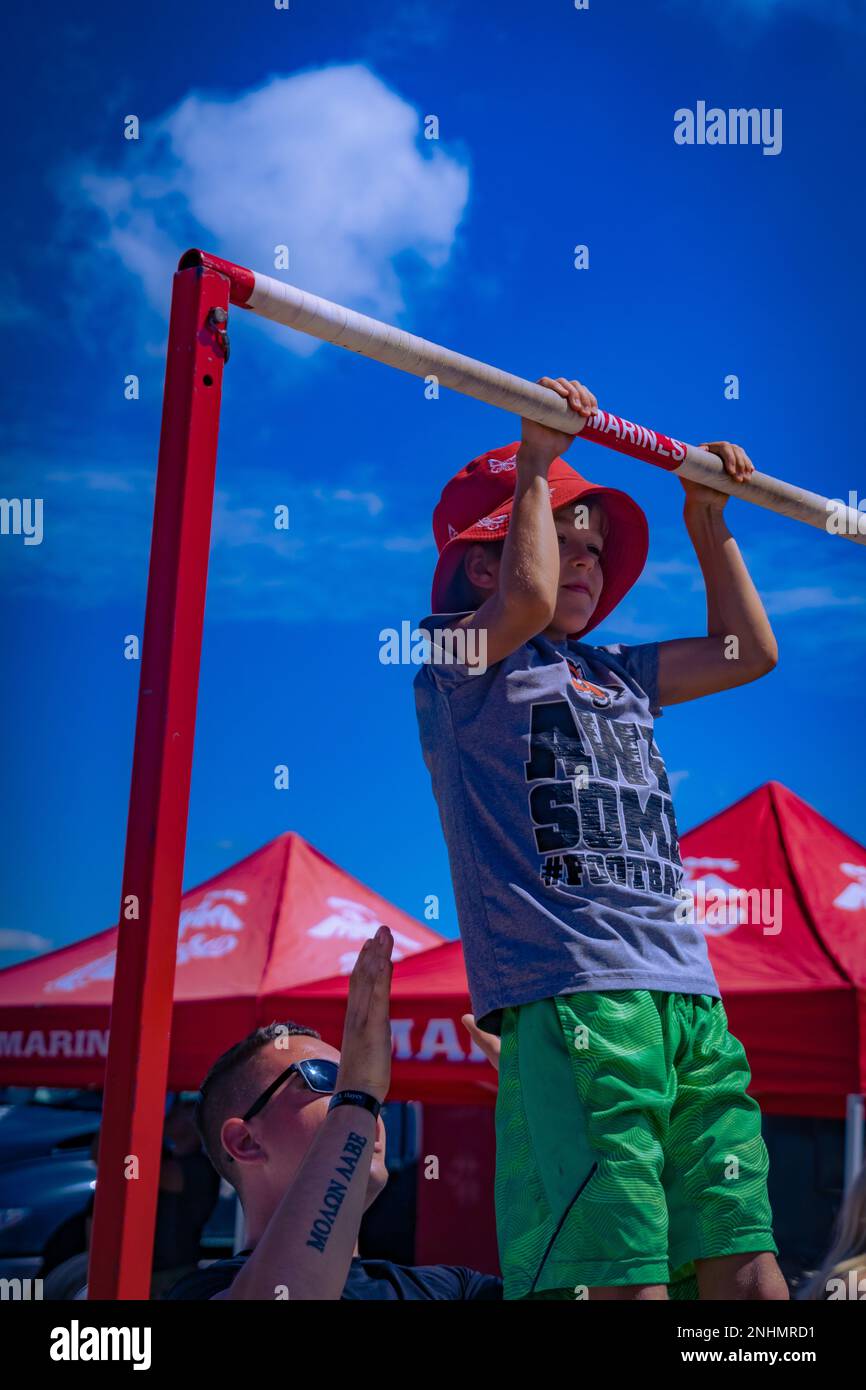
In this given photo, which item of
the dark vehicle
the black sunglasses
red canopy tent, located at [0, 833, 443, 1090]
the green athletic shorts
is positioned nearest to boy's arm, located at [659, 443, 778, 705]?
the green athletic shorts

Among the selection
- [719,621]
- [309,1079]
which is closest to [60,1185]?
[309,1079]

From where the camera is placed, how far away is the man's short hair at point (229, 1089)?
71.9 inches

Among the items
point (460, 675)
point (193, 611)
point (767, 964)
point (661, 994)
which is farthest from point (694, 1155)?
point (767, 964)

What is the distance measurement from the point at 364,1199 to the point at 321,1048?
0.52 meters

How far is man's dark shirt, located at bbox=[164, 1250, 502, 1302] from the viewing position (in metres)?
1.58

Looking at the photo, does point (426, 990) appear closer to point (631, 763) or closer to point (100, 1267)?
point (631, 763)

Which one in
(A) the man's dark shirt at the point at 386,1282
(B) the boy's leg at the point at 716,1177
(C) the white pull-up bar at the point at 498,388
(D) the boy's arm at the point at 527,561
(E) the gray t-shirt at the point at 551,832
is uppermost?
(C) the white pull-up bar at the point at 498,388

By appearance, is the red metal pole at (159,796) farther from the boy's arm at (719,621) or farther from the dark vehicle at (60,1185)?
the dark vehicle at (60,1185)

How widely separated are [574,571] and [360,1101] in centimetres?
97

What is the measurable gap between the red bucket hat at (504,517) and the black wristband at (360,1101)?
2.89 ft

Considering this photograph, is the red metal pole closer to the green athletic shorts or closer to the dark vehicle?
the green athletic shorts

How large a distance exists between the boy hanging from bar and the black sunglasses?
0.73ft
